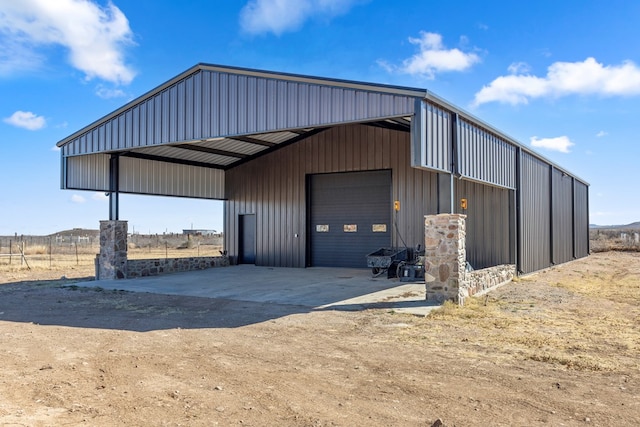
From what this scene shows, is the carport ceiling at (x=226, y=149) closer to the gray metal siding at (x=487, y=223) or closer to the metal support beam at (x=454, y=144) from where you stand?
the gray metal siding at (x=487, y=223)

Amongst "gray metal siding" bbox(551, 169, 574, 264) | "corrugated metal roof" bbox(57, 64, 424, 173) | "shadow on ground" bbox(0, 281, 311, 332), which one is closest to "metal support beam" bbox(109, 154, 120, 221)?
"corrugated metal roof" bbox(57, 64, 424, 173)

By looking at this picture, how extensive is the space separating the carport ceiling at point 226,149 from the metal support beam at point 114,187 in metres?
0.37

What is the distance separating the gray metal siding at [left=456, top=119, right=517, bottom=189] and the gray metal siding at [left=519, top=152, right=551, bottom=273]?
154cm

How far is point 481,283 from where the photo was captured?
12219mm

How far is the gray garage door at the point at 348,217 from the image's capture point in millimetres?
18328

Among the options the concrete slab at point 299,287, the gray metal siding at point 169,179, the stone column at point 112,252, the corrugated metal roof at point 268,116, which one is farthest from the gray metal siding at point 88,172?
the concrete slab at point 299,287

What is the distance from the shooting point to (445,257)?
10.5 meters

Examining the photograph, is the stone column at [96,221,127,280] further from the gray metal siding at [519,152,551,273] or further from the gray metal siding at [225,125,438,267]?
the gray metal siding at [519,152,551,273]

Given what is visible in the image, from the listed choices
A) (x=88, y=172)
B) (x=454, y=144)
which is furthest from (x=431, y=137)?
(x=88, y=172)

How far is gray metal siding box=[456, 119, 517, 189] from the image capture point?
11727mm

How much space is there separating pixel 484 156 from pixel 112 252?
11.5 m

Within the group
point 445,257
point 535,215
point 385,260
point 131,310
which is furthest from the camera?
point 535,215

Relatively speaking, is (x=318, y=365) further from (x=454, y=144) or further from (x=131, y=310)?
(x=454, y=144)

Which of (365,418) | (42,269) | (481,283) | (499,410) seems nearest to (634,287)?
(481,283)
